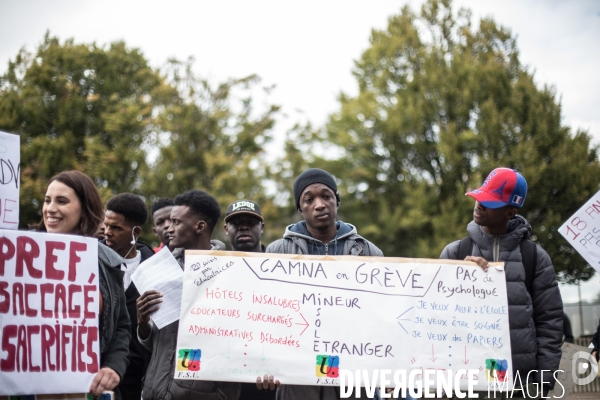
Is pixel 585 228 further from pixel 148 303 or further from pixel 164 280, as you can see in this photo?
pixel 148 303

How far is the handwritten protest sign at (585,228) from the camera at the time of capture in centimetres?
481

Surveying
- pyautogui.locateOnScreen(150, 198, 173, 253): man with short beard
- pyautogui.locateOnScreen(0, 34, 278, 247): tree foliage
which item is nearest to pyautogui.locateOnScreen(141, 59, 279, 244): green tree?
pyautogui.locateOnScreen(0, 34, 278, 247): tree foliage

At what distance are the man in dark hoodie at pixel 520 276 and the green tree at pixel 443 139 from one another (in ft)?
44.4

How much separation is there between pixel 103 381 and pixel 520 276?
278 cm

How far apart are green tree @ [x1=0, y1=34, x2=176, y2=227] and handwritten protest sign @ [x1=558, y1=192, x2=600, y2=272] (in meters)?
16.5

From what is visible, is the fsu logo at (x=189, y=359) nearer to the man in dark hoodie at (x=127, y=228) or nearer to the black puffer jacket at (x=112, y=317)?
the black puffer jacket at (x=112, y=317)

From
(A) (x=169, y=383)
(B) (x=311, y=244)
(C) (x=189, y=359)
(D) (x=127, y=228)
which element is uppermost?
(D) (x=127, y=228)

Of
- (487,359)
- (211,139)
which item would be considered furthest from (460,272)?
(211,139)

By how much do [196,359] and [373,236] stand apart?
20.2 metres

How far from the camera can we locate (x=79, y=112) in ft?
69.6

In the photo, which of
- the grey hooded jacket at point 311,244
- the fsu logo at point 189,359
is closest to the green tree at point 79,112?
the grey hooded jacket at point 311,244

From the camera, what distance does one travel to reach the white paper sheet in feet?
13.4

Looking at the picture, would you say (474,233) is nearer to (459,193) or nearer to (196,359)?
(196,359)

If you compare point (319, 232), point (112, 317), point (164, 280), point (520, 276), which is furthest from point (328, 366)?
point (520, 276)
